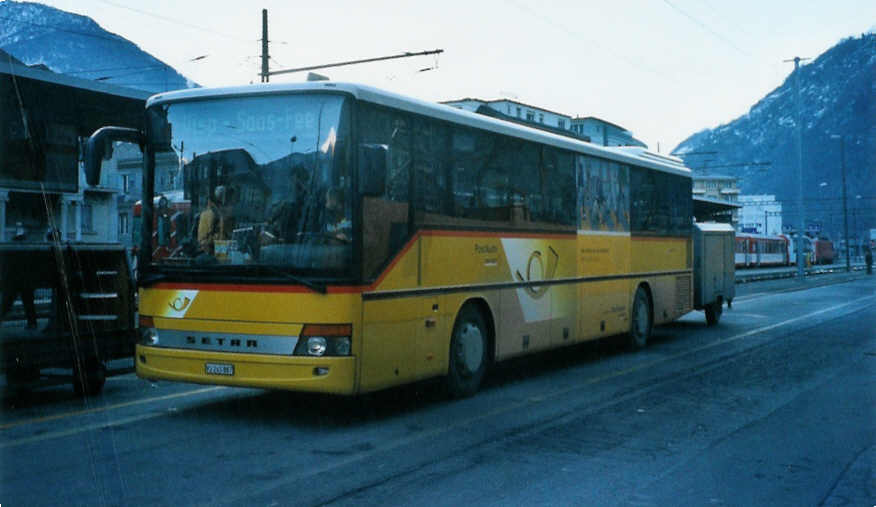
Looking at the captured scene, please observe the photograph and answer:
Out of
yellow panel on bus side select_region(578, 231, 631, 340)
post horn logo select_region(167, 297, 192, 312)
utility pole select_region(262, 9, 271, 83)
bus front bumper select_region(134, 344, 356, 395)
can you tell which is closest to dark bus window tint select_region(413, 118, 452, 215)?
bus front bumper select_region(134, 344, 356, 395)

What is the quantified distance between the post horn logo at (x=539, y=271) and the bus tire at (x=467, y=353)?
1104mm

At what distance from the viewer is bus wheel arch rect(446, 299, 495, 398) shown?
9.80 meters

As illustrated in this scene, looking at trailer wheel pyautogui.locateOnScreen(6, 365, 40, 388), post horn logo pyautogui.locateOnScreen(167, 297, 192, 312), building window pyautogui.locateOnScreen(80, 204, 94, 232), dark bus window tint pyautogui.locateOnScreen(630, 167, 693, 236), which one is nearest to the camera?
post horn logo pyautogui.locateOnScreen(167, 297, 192, 312)

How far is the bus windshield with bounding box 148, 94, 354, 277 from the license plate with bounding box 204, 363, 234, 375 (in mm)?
868

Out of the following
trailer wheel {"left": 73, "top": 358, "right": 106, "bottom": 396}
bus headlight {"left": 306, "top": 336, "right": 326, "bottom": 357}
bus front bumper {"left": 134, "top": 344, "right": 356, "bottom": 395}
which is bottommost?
trailer wheel {"left": 73, "top": 358, "right": 106, "bottom": 396}

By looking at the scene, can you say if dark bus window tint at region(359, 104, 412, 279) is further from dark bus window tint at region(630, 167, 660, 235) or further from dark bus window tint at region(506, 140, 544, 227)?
dark bus window tint at region(630, 167, 660, 235)

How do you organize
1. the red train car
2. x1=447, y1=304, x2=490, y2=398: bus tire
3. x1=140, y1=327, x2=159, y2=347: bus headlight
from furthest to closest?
the red train car, x1=447, y1=304, x2=490, y2=398: bus tire, x1=140, y1=327, x2=159, y2=347: bus headlight

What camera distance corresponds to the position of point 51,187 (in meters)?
14.3

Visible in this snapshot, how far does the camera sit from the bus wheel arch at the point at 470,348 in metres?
9.80

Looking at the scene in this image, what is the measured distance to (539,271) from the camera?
11680 millimetres

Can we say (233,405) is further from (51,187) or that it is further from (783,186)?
(783,186)

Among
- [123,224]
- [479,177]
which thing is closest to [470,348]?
[479,177]

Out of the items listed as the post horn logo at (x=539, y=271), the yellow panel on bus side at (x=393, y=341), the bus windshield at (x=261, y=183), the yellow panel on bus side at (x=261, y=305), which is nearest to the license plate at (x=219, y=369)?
the yellow panel on bus side at (x=261, y=305)

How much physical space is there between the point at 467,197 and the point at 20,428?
4865mm
